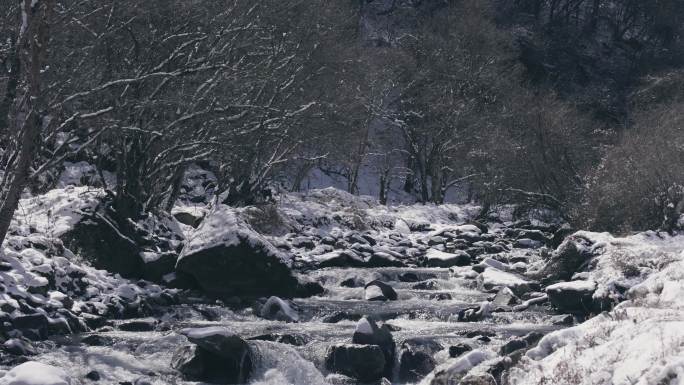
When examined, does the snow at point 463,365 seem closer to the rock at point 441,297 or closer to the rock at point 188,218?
the rock at point 441,297

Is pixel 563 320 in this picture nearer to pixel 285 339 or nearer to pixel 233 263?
pixel 285 339

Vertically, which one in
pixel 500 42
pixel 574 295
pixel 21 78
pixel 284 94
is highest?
pixel 500 42

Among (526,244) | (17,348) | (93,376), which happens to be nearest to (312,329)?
(93,376)

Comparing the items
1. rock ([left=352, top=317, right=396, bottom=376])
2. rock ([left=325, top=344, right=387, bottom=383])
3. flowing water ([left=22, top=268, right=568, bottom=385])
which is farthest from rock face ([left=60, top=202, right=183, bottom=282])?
rock ([left=325, top=344, right=387, bottom=383])

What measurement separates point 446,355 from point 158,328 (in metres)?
4.12

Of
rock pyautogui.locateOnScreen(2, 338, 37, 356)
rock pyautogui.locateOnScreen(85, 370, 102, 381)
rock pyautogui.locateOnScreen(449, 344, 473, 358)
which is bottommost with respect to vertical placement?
rock pyautogui.locateOnScreen(85, 370, 102, 381)

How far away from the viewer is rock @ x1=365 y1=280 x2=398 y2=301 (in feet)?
46.4

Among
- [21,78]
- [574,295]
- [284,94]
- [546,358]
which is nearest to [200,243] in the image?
[21,78]

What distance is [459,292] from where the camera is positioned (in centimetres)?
1521

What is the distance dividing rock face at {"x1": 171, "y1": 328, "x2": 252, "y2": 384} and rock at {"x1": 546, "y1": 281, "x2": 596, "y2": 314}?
6.31 meters

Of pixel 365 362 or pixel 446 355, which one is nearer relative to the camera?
pixel 365 362

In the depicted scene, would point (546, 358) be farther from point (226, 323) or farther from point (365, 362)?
point (226, 323)

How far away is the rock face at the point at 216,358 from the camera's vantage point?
8383mm

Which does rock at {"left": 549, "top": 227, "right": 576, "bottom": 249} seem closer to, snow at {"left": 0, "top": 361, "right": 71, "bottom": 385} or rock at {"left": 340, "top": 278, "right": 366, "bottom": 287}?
rock at {"left": 340, "top": 278, "right": 366, "bottom": 287}
